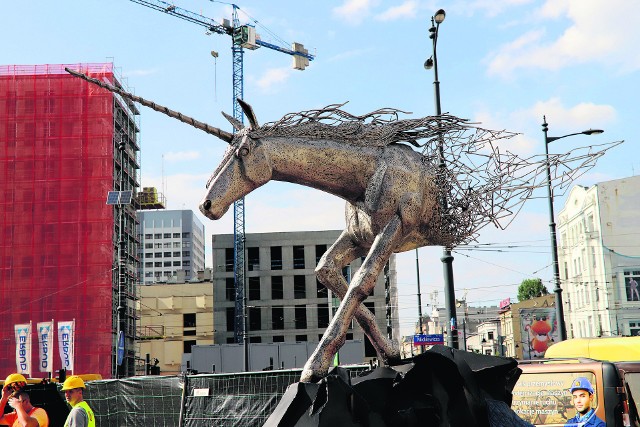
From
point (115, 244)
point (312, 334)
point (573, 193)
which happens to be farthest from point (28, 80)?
point (573, 193)

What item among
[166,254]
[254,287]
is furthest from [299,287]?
[166,254]

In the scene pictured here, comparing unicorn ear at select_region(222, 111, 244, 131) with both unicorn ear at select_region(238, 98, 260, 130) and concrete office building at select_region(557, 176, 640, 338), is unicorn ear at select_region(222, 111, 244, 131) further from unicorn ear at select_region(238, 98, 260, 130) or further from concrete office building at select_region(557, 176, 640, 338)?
concrete office building at select_region(557, 176, 640, 338)

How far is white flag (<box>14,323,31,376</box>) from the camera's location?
38500 mm

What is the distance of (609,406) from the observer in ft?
28.7

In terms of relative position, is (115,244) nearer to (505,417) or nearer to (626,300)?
(626,300)

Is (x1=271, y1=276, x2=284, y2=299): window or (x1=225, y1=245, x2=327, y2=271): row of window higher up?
(x1=225, y1=245, x2=327, y2=271): row of window

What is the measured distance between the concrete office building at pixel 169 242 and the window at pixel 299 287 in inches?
4237

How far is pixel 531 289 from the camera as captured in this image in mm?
84250

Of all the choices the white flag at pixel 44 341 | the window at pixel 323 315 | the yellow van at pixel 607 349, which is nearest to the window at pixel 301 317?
the window at pixel 323 315

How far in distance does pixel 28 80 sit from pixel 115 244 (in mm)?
12111

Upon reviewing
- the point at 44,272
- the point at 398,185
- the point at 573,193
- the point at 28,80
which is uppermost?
the point at 28,80

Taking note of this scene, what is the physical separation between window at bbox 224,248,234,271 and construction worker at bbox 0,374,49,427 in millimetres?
53625

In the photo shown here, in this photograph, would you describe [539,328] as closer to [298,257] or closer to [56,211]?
[298,257]

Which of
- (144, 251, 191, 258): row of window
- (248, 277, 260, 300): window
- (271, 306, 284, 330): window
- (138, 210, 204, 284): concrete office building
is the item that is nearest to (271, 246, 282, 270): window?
(248, 277, 260, 300): window
